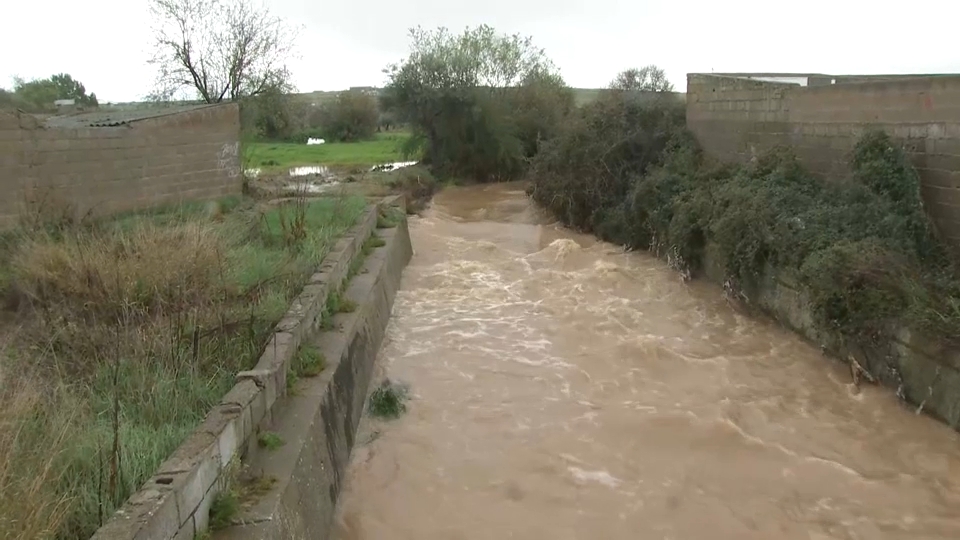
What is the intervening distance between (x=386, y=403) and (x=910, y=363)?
5.09 metres

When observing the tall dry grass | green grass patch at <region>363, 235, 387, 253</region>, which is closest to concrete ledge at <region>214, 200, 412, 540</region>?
the tall dry grass

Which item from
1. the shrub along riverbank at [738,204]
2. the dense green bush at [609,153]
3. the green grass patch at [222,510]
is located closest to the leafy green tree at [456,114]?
the shrub along riverbank at [738,204]

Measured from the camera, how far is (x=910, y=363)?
7.32 m

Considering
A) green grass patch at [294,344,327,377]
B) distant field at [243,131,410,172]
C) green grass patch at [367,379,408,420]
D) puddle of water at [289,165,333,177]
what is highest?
distant field at [243,131,410,172]

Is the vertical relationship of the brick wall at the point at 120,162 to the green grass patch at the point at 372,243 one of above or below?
above

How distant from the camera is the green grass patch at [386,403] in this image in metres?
7.32

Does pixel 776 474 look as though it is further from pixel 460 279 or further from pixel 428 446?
pixel 460 279

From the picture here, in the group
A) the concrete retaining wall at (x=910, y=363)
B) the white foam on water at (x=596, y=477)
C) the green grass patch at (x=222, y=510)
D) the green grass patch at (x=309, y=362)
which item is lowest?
the white foam on water at (x=596, y=477)

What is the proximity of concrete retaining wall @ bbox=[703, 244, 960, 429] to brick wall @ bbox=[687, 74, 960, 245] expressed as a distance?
5.83 ft

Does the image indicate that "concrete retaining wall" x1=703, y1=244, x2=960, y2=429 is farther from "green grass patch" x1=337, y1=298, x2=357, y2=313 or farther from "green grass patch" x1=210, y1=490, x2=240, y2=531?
"green grass patch" x1=210, y1=490, x2=240, y2=531

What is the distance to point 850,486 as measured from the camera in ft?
19.8

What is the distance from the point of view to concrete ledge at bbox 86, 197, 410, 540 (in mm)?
3496

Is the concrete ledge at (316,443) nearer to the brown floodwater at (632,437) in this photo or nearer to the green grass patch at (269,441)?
the green grass patch at (269,441)

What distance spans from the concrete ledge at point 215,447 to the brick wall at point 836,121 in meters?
6.91
